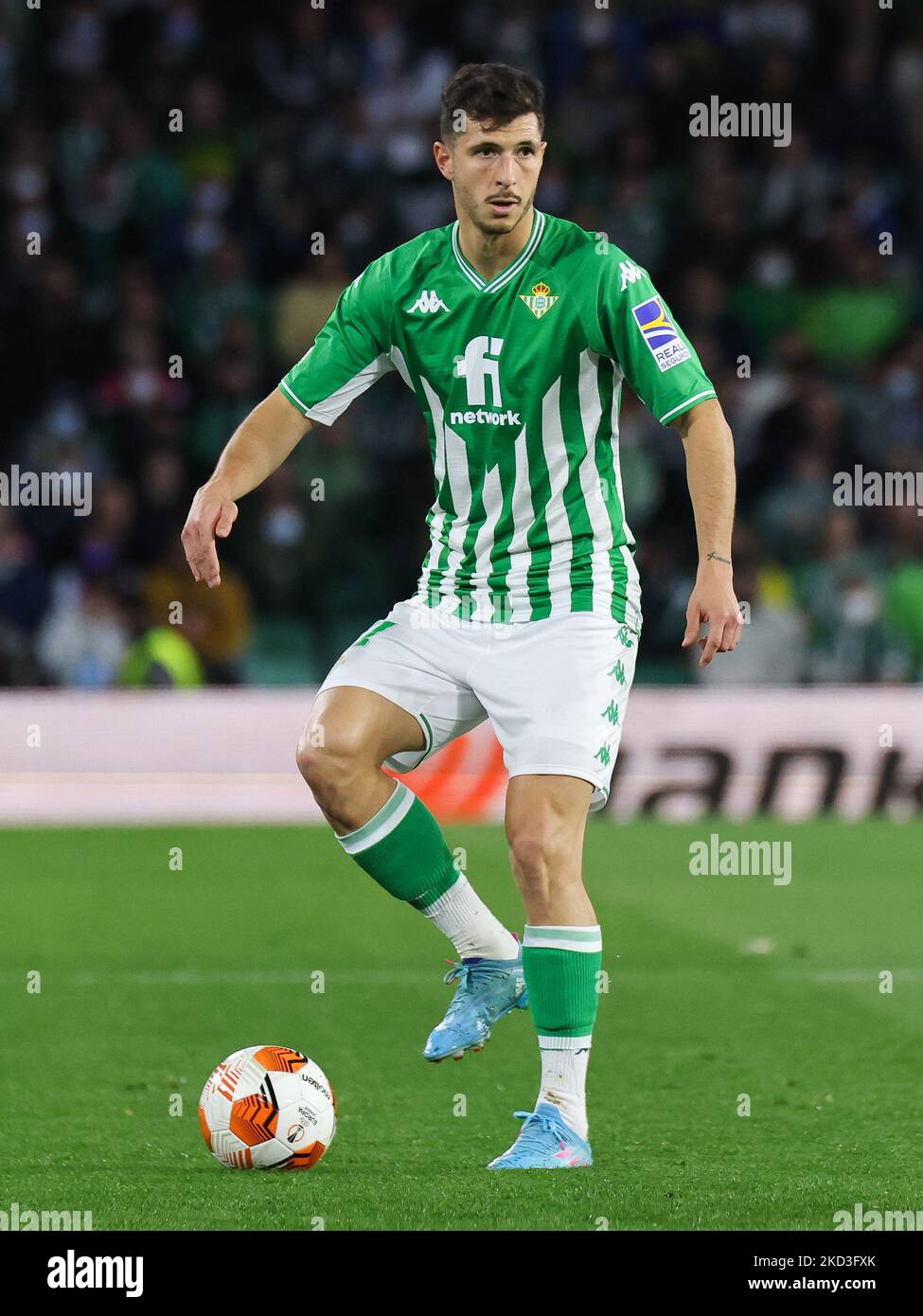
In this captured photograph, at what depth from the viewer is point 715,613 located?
4.49m

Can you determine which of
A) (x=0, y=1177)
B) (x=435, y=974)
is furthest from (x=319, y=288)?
(x=0, y=1177)

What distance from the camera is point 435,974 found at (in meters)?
7.61

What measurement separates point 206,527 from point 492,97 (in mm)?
1193

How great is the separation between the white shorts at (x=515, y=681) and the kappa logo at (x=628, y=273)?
786 millimetres

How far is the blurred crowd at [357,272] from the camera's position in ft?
43.3

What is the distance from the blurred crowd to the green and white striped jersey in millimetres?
7635

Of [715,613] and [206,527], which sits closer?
[715,613]

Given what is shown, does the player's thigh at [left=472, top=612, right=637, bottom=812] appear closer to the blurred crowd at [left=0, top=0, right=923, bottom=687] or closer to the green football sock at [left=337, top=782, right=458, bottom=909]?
the green football sock at [left=337, top=782, right=458, bottom=909]

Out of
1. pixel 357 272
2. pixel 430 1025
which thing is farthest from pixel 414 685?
pixel 357 272

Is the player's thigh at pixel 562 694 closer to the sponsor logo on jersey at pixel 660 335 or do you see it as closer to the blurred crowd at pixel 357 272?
the sponsor logo on jersey at pixel 660 335

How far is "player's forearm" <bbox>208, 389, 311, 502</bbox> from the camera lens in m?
→ 5.06

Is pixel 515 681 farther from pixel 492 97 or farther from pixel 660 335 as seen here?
pixel 492 97

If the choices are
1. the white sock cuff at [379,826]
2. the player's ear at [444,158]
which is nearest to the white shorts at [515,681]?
the white sock cuff at [379,826]

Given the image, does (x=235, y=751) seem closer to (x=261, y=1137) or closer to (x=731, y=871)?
(x=731, y=871)
